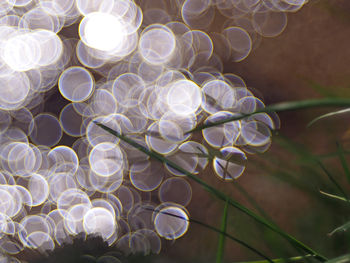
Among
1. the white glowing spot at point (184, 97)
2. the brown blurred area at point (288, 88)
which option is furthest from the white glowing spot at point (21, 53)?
the brown blurred area at point (288, 88)

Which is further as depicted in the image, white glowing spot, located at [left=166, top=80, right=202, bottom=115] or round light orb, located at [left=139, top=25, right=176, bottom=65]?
round light orb, located at [left=139, top=25, right=176, bottom=65]

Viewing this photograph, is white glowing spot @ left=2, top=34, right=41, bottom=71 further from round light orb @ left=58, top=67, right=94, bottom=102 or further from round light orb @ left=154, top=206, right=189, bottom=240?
round light orb @ left=154, top=206, right=189, bottom=240

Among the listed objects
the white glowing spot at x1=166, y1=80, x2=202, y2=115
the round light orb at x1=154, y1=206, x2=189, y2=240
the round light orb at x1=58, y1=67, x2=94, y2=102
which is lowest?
the round light orb at x1=154, y1=206, x2=189, y2=240

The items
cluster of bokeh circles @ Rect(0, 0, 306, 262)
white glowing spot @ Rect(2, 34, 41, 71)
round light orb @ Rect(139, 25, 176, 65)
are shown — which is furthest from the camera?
white glowing spot @ Rect(2, 34, 41, 71)

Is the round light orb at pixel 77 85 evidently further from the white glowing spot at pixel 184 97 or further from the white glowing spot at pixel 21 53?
the white glowing spot at pixel 184 97

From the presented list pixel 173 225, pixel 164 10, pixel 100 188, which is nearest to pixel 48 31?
pixel 164 10

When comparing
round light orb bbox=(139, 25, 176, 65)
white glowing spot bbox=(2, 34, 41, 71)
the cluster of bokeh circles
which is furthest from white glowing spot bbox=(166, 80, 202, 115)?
white glowing spot bbox=(2, 34, 41, 71)

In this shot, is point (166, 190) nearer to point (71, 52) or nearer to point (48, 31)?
point (71, 52)

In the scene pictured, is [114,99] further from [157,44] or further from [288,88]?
[288,88]
